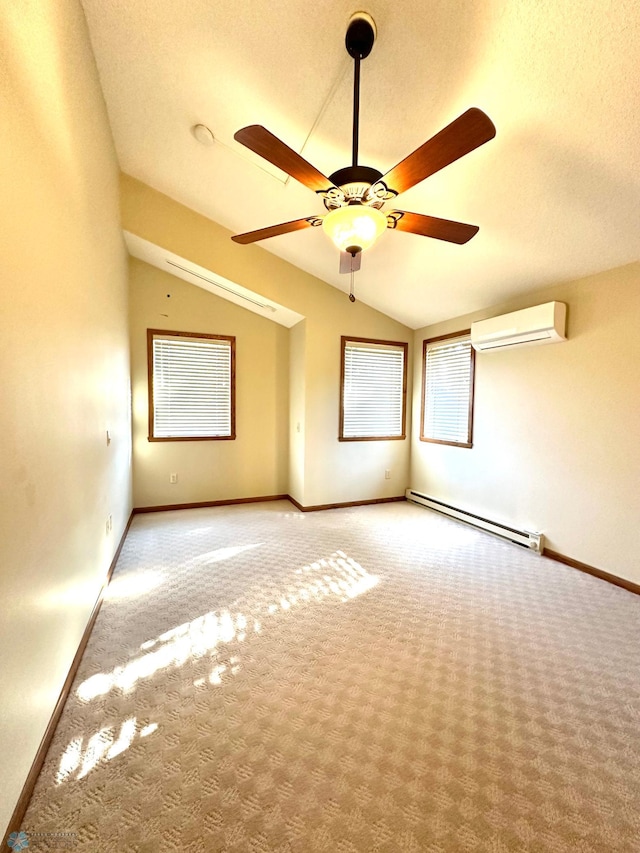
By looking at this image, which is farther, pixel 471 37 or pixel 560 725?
pixel 471 37

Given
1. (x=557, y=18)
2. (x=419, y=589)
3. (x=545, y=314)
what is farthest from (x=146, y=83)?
(x=419, y=589)

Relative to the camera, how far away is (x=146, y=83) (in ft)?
7.78

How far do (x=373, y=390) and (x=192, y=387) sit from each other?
234cm

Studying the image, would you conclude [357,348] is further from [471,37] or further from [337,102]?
[471,37]

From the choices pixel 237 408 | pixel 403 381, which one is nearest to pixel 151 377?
pixel 237 408

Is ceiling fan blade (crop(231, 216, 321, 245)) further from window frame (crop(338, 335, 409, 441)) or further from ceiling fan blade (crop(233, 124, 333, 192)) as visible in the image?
window frame (crop(338, 335, 409, 441))

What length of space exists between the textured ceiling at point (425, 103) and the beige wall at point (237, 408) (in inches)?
54.1

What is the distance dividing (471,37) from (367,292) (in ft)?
8.91

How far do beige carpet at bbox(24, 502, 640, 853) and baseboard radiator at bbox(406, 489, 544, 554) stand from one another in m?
0.49

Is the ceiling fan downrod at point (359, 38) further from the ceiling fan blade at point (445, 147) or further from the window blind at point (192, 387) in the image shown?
the window blind at point (192, 387)

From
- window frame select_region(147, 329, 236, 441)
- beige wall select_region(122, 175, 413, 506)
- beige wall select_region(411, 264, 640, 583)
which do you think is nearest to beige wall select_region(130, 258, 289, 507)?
window frame select_region(147, 329, 236, 441)

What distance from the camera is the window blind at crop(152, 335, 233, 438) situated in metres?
4.37

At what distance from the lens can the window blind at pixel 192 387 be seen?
4367 mm

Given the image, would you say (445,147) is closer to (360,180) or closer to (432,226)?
(360,180)
